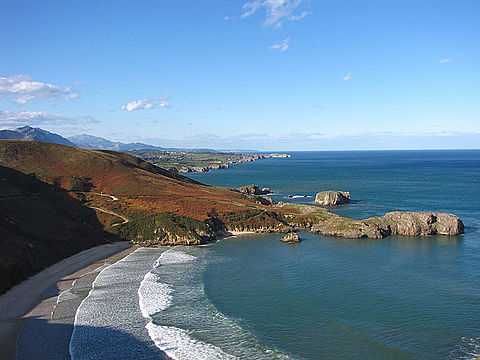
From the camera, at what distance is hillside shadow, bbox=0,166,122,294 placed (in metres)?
46.8

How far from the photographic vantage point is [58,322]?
110 feet

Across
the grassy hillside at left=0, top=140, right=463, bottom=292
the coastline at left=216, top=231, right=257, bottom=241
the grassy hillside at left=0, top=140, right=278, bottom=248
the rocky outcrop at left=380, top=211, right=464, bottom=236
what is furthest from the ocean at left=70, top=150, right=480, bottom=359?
the grassy hillside at left=0, top=140, right=278, bottom=248

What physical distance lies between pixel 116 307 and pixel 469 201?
107 meters

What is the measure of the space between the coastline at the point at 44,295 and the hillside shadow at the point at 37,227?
207 cm

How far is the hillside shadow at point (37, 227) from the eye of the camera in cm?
4678

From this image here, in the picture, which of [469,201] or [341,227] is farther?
[469,201]

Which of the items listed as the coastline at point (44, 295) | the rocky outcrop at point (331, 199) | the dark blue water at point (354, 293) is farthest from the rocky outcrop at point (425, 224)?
the coastline at point (44, 295)

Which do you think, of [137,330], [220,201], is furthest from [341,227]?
[137,330]

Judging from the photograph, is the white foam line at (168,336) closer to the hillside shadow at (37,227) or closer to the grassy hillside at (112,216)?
the hillside shadow at (37,227)

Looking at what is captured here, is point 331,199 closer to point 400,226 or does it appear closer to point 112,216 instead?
point 400,226

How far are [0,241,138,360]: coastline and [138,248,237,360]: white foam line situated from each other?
7098 mm

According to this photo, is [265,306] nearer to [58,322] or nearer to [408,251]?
[58,322]

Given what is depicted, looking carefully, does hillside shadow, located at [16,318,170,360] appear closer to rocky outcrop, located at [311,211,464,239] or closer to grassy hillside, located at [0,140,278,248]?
grassy hillside, located at [0,140,278,248]

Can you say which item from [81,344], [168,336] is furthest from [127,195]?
[168,336]
